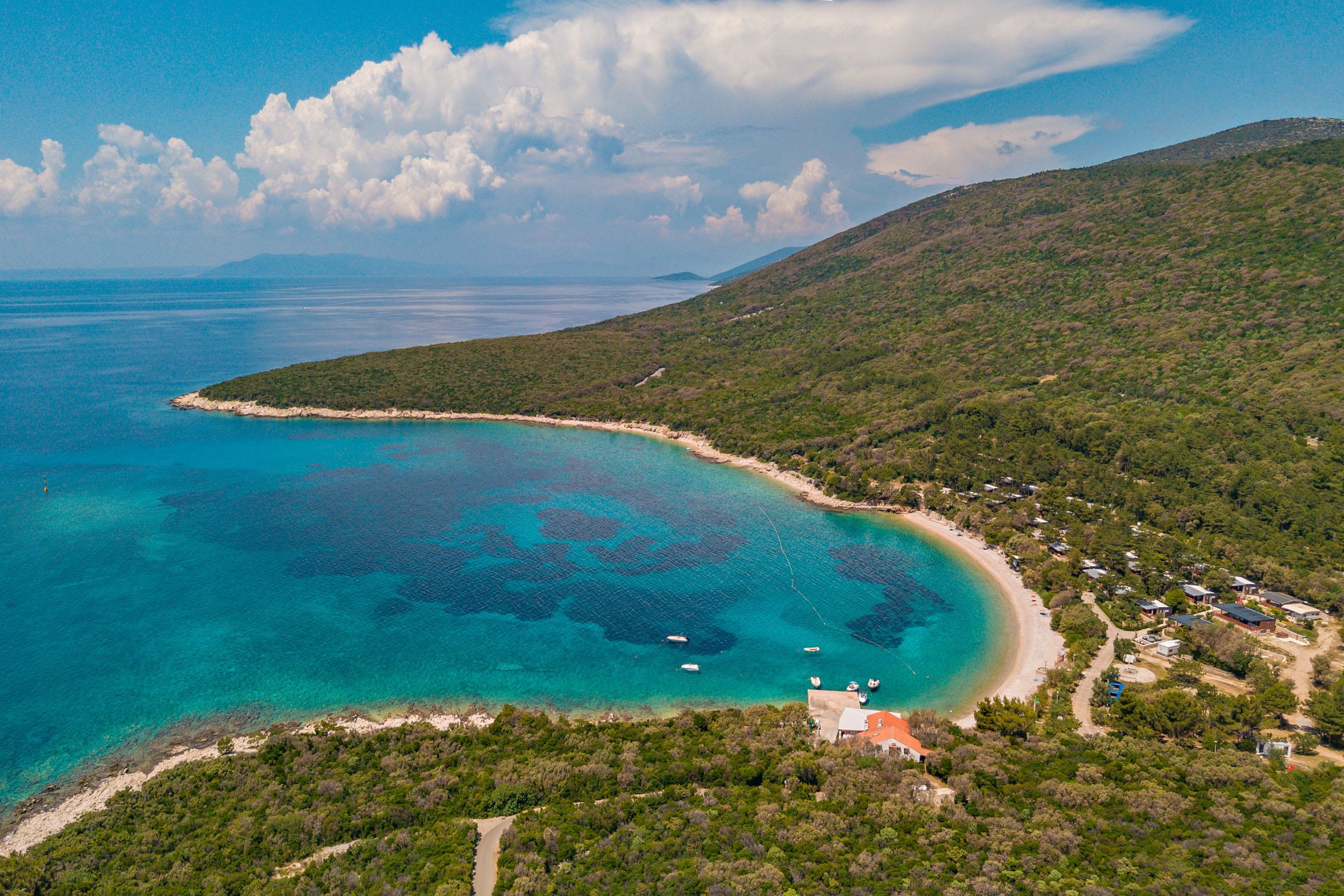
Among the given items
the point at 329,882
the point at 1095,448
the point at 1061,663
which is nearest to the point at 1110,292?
the point at 1095,448

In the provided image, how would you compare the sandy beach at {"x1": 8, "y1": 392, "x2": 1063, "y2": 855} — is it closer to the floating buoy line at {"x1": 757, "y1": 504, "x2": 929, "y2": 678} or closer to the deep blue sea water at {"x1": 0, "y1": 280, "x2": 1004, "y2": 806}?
the deep blue sea water at {"x1": 0, "y1": 280, "x2": 1004, "y2": 806}

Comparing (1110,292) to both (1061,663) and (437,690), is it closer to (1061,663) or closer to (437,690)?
(1061,663)

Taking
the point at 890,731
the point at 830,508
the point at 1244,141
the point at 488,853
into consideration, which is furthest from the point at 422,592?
the point at 1244,141

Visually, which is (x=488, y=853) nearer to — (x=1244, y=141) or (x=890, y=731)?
(x=890, y=731)

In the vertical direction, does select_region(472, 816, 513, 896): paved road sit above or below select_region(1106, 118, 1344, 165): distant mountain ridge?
below

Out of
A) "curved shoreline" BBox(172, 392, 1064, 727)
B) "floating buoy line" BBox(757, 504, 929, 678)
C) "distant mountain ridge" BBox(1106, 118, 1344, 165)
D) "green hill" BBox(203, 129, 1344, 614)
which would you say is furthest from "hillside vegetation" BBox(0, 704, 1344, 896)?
"distant mountain ridge" BBox(1106, 118, 1344, 165)

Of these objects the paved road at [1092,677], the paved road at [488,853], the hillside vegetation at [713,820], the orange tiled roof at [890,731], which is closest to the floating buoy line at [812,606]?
the paved road at [1092,677]

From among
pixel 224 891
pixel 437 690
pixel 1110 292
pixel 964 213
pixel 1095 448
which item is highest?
pixel 964 213
